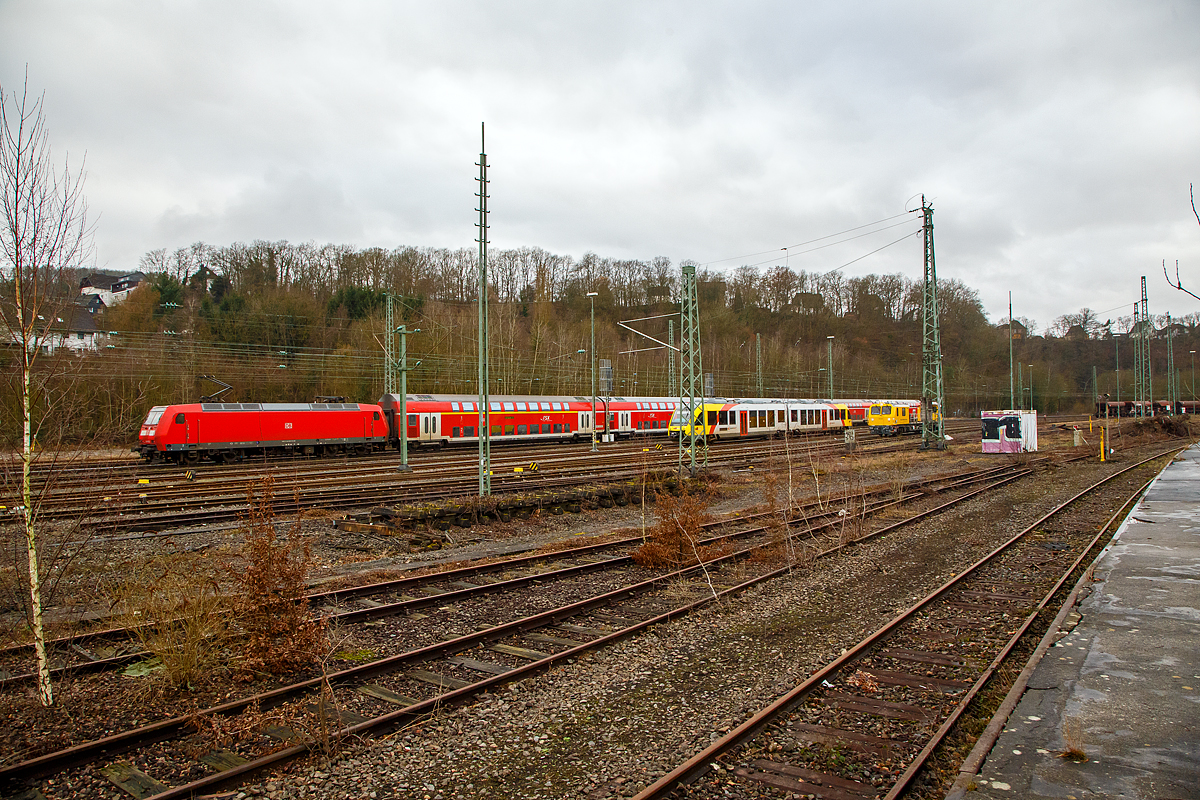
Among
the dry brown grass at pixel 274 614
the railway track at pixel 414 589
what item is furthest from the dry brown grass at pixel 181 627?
the railway track at pixel 414 589

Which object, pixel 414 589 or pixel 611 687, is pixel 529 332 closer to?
pixel 414 589

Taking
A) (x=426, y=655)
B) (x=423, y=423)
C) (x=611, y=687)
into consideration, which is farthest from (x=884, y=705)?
(x=423, y=423)

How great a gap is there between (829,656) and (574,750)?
3.58 metres

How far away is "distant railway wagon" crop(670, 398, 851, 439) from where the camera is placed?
44062mm

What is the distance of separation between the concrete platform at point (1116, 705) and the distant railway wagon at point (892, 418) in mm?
47024

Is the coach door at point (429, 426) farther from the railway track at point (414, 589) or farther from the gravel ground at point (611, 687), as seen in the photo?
the railway track at point (414, 589)

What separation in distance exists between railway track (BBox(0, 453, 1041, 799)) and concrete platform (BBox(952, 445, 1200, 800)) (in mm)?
4438

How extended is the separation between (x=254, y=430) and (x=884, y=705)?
32.9 metres

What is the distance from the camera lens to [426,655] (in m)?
7.91

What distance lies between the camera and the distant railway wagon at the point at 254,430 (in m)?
31.2

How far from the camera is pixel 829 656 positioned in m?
7.93

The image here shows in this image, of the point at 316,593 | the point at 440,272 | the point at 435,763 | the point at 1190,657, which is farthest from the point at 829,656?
the point at 440,272

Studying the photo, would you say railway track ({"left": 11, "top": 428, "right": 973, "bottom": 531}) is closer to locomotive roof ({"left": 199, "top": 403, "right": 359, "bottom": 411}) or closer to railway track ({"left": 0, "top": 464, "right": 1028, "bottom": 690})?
railway track ({"left": 0, "top": 464, "right": 1028, "bottom": 690})

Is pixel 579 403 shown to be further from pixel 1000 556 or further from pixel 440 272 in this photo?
pixel 1000 556
